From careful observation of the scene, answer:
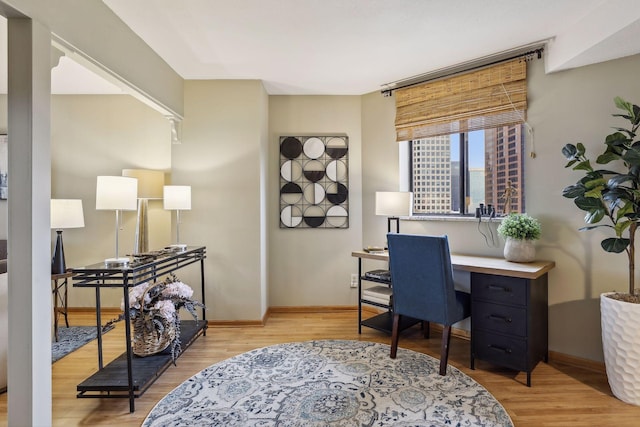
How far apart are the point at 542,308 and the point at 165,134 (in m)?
3.88

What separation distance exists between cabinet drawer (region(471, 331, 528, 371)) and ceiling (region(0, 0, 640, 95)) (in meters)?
1.97

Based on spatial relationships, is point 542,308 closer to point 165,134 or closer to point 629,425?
point 629,425

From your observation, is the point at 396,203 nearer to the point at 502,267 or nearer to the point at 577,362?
the point at 502,267

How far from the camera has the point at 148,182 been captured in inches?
129

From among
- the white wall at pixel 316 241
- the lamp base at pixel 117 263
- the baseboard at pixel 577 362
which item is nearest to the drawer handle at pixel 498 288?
the baseboard at pixel 577 362

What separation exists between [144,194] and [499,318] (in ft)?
10.5

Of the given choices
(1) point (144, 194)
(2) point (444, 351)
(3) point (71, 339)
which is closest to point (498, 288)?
(2) point (444, 351)

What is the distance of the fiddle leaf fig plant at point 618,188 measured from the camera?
1962mm

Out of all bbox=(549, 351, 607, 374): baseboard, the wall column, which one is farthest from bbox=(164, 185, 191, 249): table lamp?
bbox=(549, 351, 607, 374): baseboard

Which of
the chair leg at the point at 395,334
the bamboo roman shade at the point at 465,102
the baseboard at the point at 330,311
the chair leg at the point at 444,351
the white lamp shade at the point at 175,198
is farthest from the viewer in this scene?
the white lamp shade at the point at 175,198

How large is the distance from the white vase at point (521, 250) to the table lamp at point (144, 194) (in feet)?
10.4

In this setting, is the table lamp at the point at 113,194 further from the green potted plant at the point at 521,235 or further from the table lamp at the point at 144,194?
the green potted plant at the point at 521,235

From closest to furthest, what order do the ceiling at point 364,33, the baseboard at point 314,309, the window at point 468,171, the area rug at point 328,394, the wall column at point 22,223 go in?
the wall column at point 22,223 → the area rug at point 328,394 → the ceiling at point 364,33 → the window at point 468,171 → the baseboard at point 314,309

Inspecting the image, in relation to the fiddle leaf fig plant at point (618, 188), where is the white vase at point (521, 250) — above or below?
below
